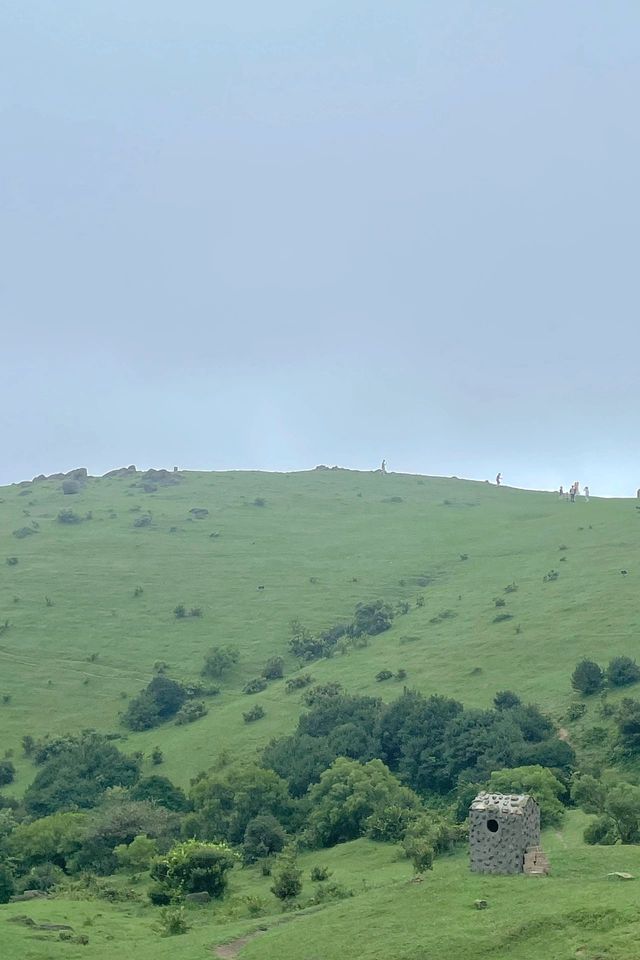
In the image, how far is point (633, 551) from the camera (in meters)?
83.8

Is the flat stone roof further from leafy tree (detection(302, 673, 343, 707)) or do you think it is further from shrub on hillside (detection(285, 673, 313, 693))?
shrub on hillside (detection(285, 673, 313, 693))

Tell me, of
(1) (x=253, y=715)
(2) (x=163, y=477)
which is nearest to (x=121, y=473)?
(2) (x=163, y=477)

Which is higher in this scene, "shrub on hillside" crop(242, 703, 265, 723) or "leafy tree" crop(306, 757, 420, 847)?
"shrub on hillside" crop(242, 703, 265, 723)

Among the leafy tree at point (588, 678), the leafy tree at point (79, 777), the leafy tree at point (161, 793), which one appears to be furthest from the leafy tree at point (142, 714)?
the leafy tree at point (588, 678)

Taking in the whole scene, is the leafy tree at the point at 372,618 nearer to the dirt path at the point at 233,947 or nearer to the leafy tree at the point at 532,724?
the leafy tree at the point at 532,724

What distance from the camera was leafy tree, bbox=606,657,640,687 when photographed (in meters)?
54.4

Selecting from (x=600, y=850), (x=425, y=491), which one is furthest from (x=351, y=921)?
(x=425, y=491)

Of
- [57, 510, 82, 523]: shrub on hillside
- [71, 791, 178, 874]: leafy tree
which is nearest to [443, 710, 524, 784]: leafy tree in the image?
[71, 791, 178, 874]: leafy tree

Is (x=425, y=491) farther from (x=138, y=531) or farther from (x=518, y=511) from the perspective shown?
(x=138, y=531)

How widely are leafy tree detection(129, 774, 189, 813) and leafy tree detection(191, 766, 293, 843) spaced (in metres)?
3.30

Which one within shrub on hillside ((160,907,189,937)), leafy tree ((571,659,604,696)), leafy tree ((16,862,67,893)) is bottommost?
leafy tree ((16,862,67,893))

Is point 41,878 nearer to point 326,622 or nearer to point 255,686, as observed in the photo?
point 255,686

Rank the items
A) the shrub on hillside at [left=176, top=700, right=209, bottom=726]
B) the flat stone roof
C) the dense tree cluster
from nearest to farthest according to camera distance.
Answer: the flat stone roof < the dense tree cluster < the shrub on hillside at [left=176, top=700, right=209, bottom=726]

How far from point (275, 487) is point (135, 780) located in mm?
83393
